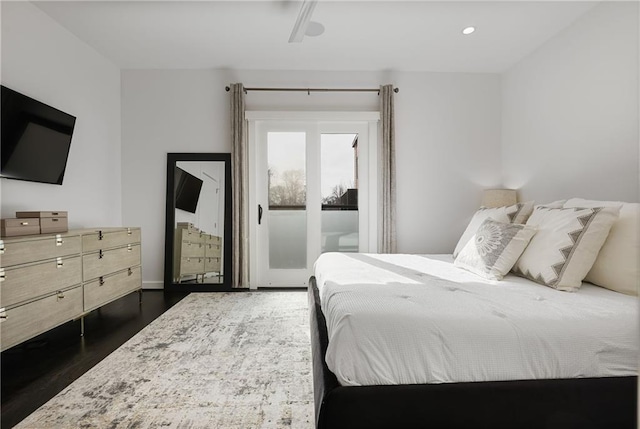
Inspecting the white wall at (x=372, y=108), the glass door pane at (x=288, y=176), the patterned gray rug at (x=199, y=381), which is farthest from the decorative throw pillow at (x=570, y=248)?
the glass door pane at (x=288, y=176)

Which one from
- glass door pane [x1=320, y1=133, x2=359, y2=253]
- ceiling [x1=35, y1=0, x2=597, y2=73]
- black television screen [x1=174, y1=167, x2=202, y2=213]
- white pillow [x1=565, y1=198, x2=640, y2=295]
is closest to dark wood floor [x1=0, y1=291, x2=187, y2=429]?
black television screen [x1=174, y1=167, x2=202, y2=213]

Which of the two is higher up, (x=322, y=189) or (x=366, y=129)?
(x=366, y=129)

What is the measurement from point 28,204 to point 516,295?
11.7 feet

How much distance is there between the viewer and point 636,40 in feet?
7.65

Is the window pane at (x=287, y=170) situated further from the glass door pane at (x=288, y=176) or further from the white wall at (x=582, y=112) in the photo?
the white wall at (x=582, y=112)

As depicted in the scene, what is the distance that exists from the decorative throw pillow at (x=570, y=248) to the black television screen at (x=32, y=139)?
366 cm

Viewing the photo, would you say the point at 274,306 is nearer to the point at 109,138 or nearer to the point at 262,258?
the point at 262,258

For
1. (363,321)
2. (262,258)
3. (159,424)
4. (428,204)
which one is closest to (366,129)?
(428,204)

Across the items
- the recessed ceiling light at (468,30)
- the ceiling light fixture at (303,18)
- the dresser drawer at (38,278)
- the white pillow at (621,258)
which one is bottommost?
the dresser drawer at (38,278)

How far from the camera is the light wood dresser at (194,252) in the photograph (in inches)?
157

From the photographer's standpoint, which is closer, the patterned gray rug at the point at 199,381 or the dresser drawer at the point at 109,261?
the patterned gray rug at the point at 199,381

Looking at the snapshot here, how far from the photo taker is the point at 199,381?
1848 mm

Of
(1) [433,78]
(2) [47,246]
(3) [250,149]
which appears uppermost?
(1) [433,78]

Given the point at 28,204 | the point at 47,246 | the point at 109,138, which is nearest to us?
the point at 47,246
